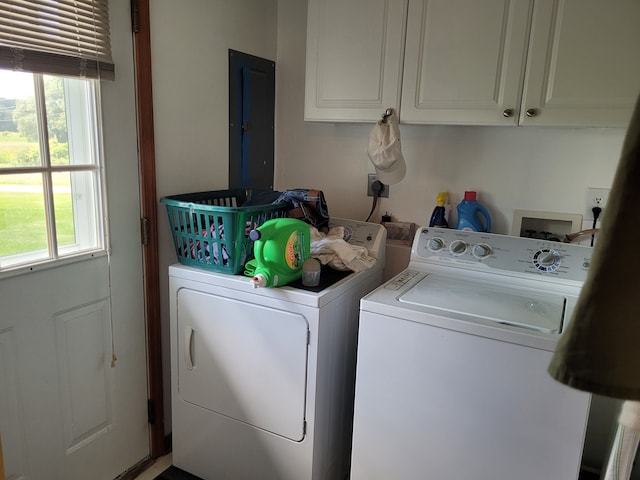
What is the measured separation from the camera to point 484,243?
179 cm

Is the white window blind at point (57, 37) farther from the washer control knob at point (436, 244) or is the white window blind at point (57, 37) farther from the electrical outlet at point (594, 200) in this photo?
the electrical outlet at point (594, 200)

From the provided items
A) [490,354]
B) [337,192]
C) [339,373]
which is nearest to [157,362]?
[339,373]

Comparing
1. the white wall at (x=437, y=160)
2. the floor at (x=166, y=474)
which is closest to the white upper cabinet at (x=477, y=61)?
the white wall at (x=437, y=160)

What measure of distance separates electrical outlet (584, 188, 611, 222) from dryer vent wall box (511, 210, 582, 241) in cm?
3

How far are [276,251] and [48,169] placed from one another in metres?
0.77

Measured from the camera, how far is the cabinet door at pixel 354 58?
175cm

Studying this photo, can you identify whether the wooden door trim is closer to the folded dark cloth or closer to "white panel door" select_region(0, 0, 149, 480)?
"white panel door" select_region(0, 0, 149, 480)

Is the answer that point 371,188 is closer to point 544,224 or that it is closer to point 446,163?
point 446,163

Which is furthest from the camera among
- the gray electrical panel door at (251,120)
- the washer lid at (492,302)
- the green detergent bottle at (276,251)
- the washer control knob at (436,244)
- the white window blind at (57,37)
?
the gray electrical panel door at (251,120)

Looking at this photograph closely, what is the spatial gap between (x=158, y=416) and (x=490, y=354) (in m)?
1.41

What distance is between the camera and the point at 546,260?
1675mm

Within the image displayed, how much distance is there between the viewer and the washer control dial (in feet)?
5.44

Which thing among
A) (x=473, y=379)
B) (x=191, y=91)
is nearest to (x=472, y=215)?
(x=473, y=379)

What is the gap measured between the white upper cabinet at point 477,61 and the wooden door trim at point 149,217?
653 mm
